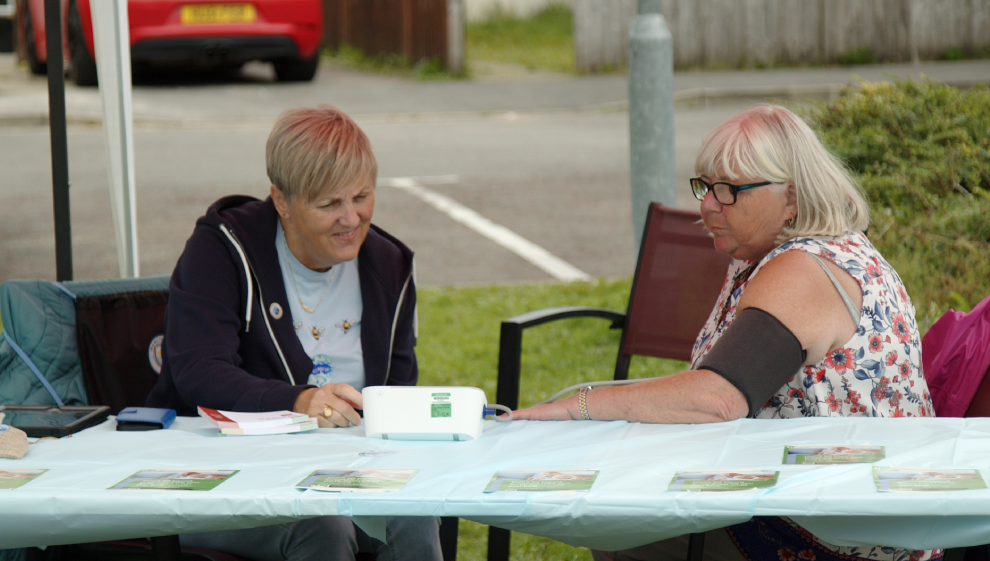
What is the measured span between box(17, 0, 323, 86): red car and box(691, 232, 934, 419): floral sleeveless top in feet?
30.7

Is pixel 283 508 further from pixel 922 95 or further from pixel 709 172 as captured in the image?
pixel 922 95

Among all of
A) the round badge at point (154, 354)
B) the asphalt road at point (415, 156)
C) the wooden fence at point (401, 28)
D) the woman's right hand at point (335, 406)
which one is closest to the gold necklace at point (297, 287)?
the woman's right hand at point (335, 406)

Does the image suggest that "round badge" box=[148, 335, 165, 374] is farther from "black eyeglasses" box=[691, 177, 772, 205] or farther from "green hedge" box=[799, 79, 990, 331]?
"green hedge" box=[799, 79, 990, 331]

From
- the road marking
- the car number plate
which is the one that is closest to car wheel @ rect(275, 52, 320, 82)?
the car number plate

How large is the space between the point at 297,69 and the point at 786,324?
1122 centimetres

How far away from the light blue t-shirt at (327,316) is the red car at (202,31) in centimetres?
842

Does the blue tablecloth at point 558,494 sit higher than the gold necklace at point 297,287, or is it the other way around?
the gold necklace at point 297,287

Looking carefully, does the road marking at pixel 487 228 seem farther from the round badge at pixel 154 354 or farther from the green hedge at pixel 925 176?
the round badge at pixel 154 354

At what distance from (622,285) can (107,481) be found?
13.4ft

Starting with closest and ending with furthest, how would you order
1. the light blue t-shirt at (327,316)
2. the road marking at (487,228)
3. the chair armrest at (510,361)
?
the light blue t-shirt at (327,316) < the chair armrest at (510,361) < the road marking at (487,228)

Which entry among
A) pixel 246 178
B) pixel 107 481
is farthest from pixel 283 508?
pixel 246 178

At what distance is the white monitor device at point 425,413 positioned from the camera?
198 centimetres

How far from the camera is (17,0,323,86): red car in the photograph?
10.6 meters

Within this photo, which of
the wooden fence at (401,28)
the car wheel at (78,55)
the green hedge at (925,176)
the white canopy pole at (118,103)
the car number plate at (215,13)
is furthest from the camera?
the wooden fence at (401,28)
